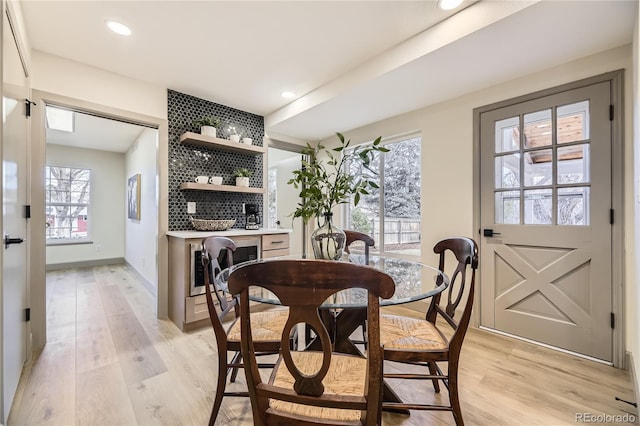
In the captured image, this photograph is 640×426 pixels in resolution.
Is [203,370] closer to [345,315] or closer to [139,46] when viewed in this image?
[345,315]

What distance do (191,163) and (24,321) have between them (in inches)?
75.4

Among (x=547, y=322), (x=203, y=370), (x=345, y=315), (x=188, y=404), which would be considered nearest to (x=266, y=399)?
(x=345, y=315)

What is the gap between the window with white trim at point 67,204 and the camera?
5.50 m

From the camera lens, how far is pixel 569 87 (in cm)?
216

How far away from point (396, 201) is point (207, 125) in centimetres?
242

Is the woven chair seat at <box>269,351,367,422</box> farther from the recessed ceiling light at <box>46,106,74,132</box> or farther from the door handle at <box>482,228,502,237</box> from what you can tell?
the recessed ceiling light at <box>46,106,74,132</box>

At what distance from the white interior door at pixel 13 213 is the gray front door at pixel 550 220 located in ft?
11.1

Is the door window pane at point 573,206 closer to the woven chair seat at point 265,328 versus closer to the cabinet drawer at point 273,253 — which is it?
the woven chair seat at point 265,328

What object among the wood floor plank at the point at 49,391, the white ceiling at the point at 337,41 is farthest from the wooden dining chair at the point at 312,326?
the white ceiling at the point at 337,41

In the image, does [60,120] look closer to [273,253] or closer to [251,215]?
[251,215]

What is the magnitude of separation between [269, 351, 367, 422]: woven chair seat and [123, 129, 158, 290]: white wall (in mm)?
3008

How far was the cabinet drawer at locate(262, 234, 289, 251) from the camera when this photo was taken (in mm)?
3201

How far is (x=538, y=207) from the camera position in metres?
2.35

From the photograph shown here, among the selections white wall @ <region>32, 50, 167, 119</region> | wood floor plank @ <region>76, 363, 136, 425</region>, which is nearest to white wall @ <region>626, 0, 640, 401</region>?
wood floor plank @ <region>76, 363, 136, 425</region>
